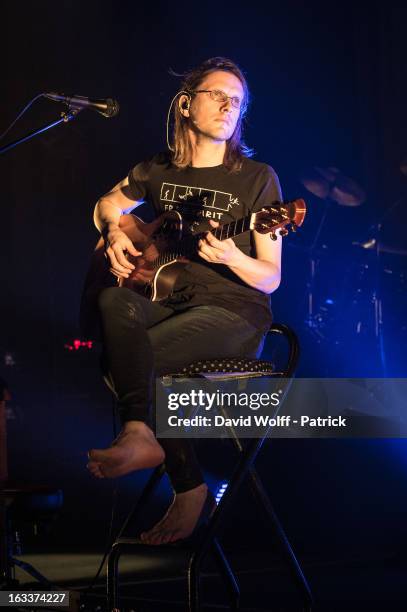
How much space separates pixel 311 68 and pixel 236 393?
12.9 ft

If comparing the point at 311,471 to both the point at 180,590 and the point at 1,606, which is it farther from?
the point at 1,606

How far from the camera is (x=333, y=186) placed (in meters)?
5.97

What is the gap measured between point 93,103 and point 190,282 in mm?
785

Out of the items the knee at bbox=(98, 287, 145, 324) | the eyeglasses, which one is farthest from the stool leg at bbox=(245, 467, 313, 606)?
the eyeglasses

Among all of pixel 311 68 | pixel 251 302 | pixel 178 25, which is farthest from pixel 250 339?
pixel 178 25

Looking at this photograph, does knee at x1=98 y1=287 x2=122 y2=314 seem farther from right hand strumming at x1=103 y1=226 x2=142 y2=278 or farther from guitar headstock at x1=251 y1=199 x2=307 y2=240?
guitar headstock at x1=251 y1=199 x2=307 y2=240

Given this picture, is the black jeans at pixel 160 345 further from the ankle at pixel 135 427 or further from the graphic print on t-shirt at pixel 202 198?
the graphic print on t-shirt at pixel 202 198

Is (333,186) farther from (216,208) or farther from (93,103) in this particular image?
(216,208)

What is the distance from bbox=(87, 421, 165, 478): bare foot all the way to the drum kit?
3235 mm

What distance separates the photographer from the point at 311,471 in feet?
13.5

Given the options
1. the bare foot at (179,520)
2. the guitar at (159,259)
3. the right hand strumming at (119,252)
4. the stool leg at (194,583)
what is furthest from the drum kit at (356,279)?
the stool leg at (194,583)

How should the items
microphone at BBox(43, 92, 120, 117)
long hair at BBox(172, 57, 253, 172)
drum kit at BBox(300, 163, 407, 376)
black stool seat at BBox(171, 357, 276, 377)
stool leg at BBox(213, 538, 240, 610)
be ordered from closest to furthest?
1. black stool seat at BBox(171, 357, 276, 377)
2. stool leg at BBox(213, 538, 240, 610)
3. long hair at BBox(172, 57, 253, 172)
4. microphone at BBox(43, 92, 120, 117)
5. drum kit at BBox(300, 163, 407, 376)

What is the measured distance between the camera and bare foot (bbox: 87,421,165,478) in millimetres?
2207

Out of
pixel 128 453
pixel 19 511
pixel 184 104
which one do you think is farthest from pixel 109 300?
pixel 19 511
